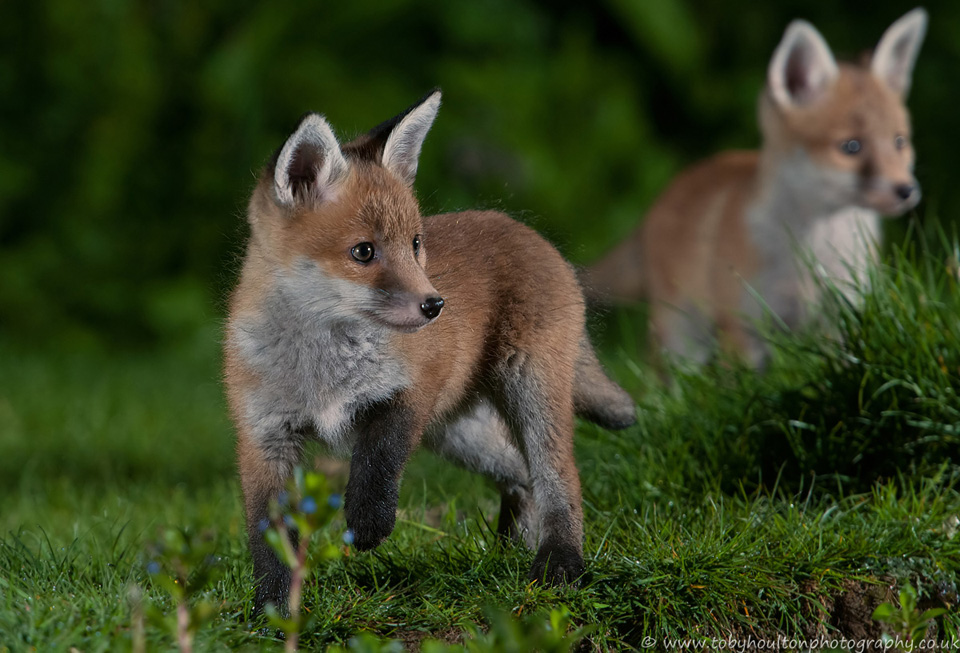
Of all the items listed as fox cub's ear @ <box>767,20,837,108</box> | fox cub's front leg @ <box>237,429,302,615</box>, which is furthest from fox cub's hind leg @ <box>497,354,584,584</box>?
fox cub's ear @ <box>767,20,837,108</box>

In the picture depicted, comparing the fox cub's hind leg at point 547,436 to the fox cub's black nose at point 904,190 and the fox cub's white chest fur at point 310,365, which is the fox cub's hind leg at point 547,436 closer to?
the fox cub's white chest fur at point 310,365

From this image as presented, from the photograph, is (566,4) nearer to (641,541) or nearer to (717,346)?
(717,346)

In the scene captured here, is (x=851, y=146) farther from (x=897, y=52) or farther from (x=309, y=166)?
(x=309, y=166)

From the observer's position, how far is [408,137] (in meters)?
3.15

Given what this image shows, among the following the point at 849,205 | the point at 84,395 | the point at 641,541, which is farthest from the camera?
the point at 84,395

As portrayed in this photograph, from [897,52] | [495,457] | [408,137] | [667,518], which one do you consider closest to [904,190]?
[897,52]

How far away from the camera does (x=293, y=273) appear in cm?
288

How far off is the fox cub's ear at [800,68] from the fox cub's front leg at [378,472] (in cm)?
369

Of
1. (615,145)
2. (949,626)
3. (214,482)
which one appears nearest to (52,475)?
(214,482)

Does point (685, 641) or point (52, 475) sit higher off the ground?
point (685, 641)

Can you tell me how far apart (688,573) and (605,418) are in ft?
2.34

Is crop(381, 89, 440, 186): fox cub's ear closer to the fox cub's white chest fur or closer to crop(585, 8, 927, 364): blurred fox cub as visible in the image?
the fox cub's white chest fur

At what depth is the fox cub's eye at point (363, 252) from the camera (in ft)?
9.34

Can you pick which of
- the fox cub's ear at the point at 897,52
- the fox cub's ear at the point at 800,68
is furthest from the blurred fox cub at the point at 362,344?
the fox cub's ear at the point at 897,52
